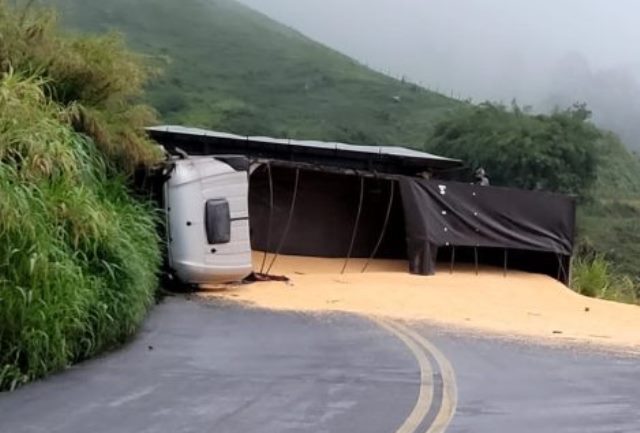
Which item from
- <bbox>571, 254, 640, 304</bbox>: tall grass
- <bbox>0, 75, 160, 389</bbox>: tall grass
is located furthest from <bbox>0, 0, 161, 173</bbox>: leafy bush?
<bbox>571, 254, 640, 304</bbox>: tall grass

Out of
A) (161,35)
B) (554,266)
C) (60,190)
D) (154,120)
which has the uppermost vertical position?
(161,35)

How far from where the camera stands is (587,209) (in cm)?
4494

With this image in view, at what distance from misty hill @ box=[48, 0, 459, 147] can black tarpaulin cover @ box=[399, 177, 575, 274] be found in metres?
28.2

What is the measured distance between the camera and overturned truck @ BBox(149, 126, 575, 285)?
69.7ft

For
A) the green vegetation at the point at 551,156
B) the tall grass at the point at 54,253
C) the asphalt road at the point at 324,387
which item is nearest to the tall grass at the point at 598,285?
the green vegetation at the point at 551,156

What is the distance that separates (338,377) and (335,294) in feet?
26.6

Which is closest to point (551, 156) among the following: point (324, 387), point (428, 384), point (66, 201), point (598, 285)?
point (598, 285)

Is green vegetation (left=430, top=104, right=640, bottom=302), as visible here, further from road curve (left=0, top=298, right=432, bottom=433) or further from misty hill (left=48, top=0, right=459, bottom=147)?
road curve (left=0, top=298, right=432, bottom=433)

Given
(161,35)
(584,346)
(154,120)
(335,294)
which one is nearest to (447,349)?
(584,346)

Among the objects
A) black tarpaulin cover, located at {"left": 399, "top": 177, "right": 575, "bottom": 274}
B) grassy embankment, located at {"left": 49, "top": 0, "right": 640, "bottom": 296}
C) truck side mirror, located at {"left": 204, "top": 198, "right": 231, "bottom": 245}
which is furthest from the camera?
grassy embankment, located at {"left": 49, "top": 0, "right": 640, "bottom": 296}

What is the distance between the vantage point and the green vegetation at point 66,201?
8.39 m

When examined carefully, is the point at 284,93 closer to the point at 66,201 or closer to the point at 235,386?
the point at 66,201

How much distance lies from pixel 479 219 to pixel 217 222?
26.3 feet

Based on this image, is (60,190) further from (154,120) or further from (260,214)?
(260,214)
